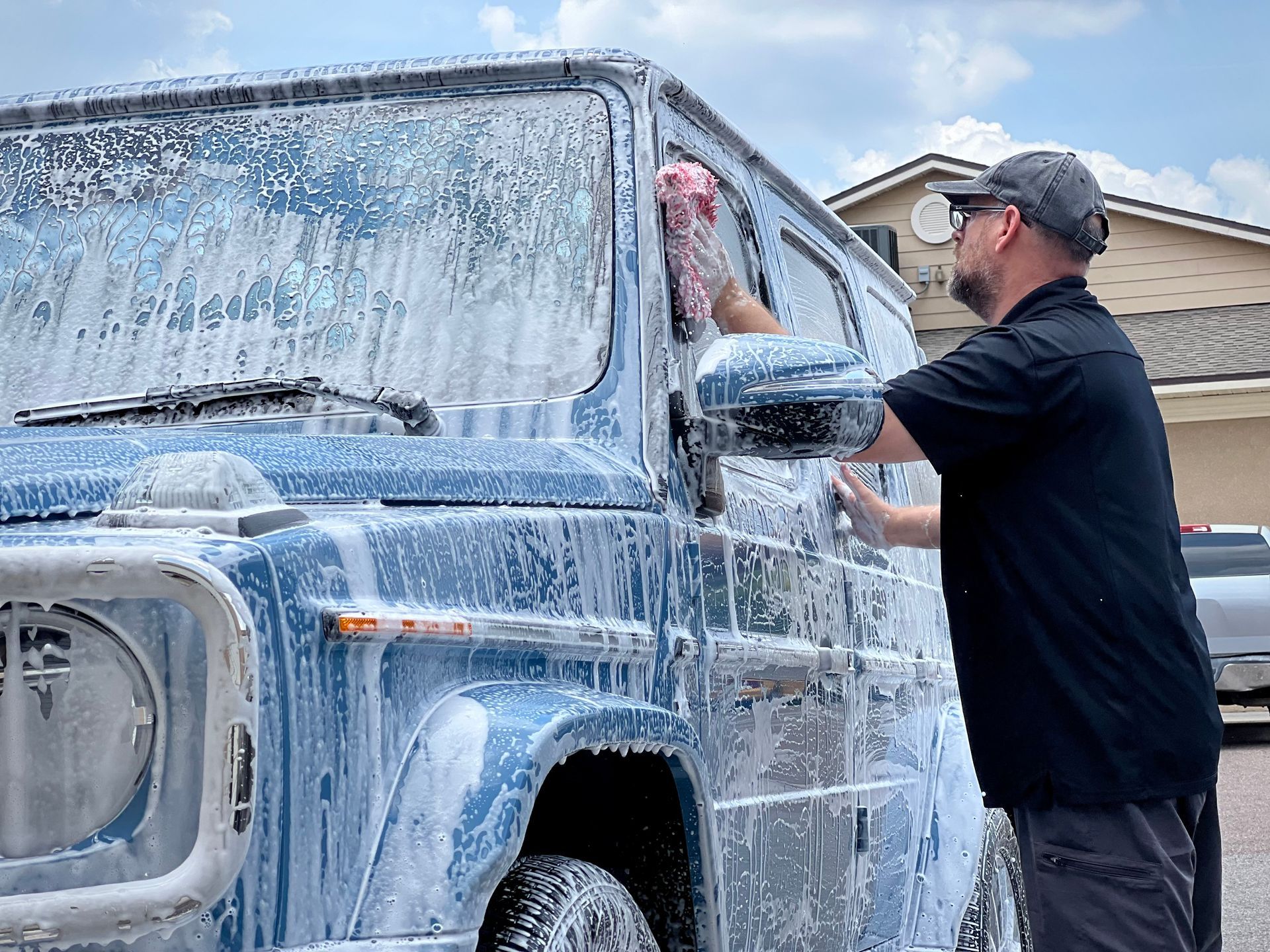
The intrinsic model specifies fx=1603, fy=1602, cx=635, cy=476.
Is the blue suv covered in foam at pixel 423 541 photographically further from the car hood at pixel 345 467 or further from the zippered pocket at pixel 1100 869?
the zippered pocket at pixel 1100 869

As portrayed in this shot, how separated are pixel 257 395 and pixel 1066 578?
1394 millimetres

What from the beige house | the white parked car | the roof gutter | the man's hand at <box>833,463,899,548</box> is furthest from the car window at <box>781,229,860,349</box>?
the roof gutter

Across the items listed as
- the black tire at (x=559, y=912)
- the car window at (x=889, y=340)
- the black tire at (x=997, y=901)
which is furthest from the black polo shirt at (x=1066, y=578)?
the car window at (x=889, y=340)

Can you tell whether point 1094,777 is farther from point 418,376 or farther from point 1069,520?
point 418,376

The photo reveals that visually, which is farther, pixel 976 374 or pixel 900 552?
pixel 900 552

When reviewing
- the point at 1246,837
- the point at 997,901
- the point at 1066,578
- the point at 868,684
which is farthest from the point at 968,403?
the point at 1246,837

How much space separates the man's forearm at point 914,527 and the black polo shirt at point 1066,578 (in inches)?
25.6

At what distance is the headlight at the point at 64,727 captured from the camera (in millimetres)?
1584

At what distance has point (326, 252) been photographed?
2.79 meters

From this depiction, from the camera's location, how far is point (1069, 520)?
2773mm

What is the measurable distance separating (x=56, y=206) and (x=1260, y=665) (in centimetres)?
1200

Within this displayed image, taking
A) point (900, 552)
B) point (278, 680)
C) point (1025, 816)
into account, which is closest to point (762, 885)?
point (1025, 816)

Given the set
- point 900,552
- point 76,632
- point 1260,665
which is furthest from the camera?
point 1260,665

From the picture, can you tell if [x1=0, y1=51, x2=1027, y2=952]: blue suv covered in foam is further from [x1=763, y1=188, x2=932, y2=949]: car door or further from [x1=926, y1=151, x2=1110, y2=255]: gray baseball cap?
[x1=926, y1=151, x2=1110, y2=255]: gray baseball cap
